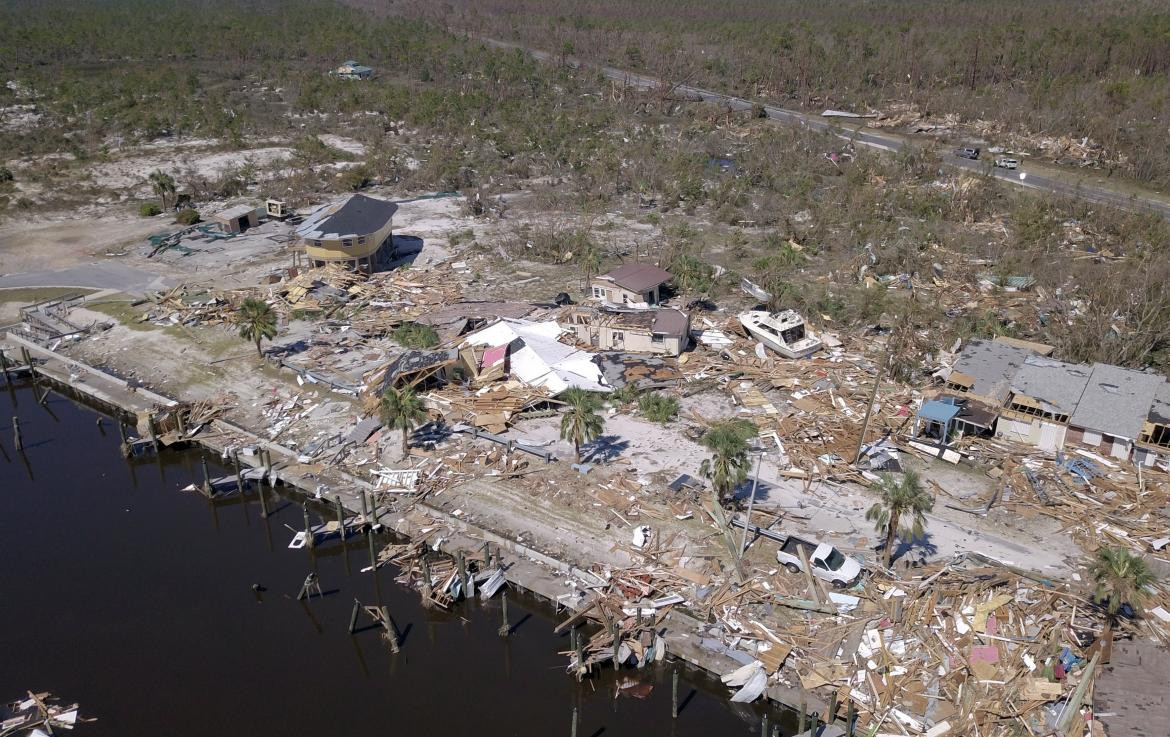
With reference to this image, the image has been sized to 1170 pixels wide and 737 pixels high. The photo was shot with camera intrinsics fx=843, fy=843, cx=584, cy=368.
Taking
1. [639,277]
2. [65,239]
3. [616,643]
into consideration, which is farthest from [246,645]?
[65,239]

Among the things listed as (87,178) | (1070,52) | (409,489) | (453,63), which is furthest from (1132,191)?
(87,178)

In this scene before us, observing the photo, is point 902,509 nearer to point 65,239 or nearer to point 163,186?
point 163,186

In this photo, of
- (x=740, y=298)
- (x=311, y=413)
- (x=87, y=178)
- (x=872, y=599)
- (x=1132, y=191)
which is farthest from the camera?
(x=87, y=178)

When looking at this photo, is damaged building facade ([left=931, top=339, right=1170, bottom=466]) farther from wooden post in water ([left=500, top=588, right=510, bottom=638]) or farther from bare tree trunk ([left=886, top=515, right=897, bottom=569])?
wooden post in water ([left=500, top=588, right=510, bottom=638])

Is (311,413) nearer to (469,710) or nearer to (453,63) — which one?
(469,710)

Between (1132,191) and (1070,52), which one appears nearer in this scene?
(1132,191)

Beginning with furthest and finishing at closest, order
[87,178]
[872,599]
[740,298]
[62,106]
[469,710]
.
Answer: [62,106], [87,178], [740,298], [872,599], [469,710]

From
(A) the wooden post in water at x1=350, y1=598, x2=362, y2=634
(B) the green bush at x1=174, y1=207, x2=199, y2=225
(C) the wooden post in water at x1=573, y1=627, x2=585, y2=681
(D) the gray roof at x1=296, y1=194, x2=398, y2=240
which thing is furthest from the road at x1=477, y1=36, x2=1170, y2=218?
(A) the wooden post in water at x1=350, y1=598, x2=362, y2=634
